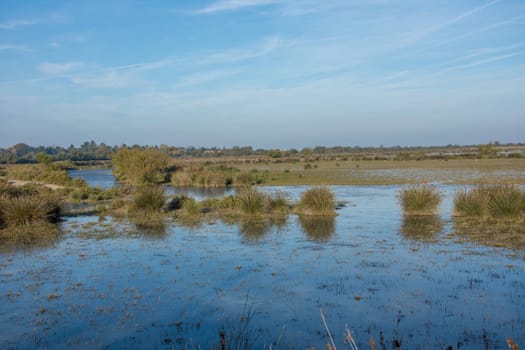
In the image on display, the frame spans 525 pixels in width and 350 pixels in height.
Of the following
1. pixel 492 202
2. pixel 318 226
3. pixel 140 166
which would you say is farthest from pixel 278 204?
pixel 140 166

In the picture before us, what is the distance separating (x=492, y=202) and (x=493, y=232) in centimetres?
304

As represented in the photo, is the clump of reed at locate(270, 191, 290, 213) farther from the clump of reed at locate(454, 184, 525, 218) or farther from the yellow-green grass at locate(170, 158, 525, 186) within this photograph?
the yellow-green grass at locate(170, 158, 525, 186)

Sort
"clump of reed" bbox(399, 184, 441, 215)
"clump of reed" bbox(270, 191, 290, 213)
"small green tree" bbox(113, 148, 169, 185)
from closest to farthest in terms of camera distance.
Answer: "clump of reed" bbox(399, 184, 441, 215) → "clump of reed" bbox(270, 191, 290, 213) → "small green tree" bbox(113, 148, 169, 185)

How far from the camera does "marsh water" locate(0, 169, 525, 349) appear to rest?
8.27 metres

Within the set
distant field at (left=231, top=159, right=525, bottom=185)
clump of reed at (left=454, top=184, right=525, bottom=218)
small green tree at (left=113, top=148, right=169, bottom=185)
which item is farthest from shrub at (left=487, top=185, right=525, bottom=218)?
small green tree at (left=113, top=148, right=169, bottom=185)

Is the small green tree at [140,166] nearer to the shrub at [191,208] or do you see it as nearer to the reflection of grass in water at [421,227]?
the shrub at [191,208]

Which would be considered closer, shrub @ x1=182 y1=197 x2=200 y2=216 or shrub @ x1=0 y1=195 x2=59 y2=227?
shrub @ x1=0 y1=195 x2=59 y2=227

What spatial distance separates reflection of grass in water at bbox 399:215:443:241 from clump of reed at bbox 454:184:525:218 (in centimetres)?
124

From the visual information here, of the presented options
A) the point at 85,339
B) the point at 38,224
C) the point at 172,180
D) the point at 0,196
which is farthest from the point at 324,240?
the point at 172,180

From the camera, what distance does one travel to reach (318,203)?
22.4 meters

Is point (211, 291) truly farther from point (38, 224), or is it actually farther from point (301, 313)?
point (38, 224)

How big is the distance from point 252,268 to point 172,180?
1489 inches

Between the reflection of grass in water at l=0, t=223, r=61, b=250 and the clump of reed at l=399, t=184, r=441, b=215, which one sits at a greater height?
the clump of reed at l=399, t=184, r=441, b=215

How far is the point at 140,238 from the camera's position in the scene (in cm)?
1769
